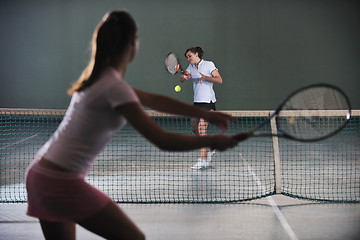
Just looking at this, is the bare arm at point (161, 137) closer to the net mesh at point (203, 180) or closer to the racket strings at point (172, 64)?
the net mesh at point (203, 180)

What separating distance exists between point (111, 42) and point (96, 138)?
0.36 metres

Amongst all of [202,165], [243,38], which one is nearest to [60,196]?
[202,165]

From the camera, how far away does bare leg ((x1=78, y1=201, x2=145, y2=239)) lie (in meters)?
1.55

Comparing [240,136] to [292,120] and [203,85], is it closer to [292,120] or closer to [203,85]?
[292,120]

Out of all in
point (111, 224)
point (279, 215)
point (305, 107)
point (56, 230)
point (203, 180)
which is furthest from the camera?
point (203, 180)

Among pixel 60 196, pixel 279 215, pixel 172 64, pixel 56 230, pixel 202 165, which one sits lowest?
pixel 279 215

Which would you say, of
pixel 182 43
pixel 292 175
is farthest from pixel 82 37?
pixel 292 175

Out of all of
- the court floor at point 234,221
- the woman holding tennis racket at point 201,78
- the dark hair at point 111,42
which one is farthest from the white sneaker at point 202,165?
the dark hair at point 111,42

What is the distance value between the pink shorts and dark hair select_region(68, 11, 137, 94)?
0.34 metres

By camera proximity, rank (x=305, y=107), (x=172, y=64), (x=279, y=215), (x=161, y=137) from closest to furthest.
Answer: (x=161, y=137) → (x=305, y=107) → (x=279, y=215) → (x=172, y=64)

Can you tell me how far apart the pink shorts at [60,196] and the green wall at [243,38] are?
11.5 metres

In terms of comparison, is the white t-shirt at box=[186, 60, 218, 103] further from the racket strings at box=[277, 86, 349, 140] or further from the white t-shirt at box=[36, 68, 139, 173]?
the white t-shirt at box=[36, 68, 139, 173]

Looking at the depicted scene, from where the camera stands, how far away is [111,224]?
1555 millimetres

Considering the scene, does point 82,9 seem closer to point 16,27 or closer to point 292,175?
point 16,27
